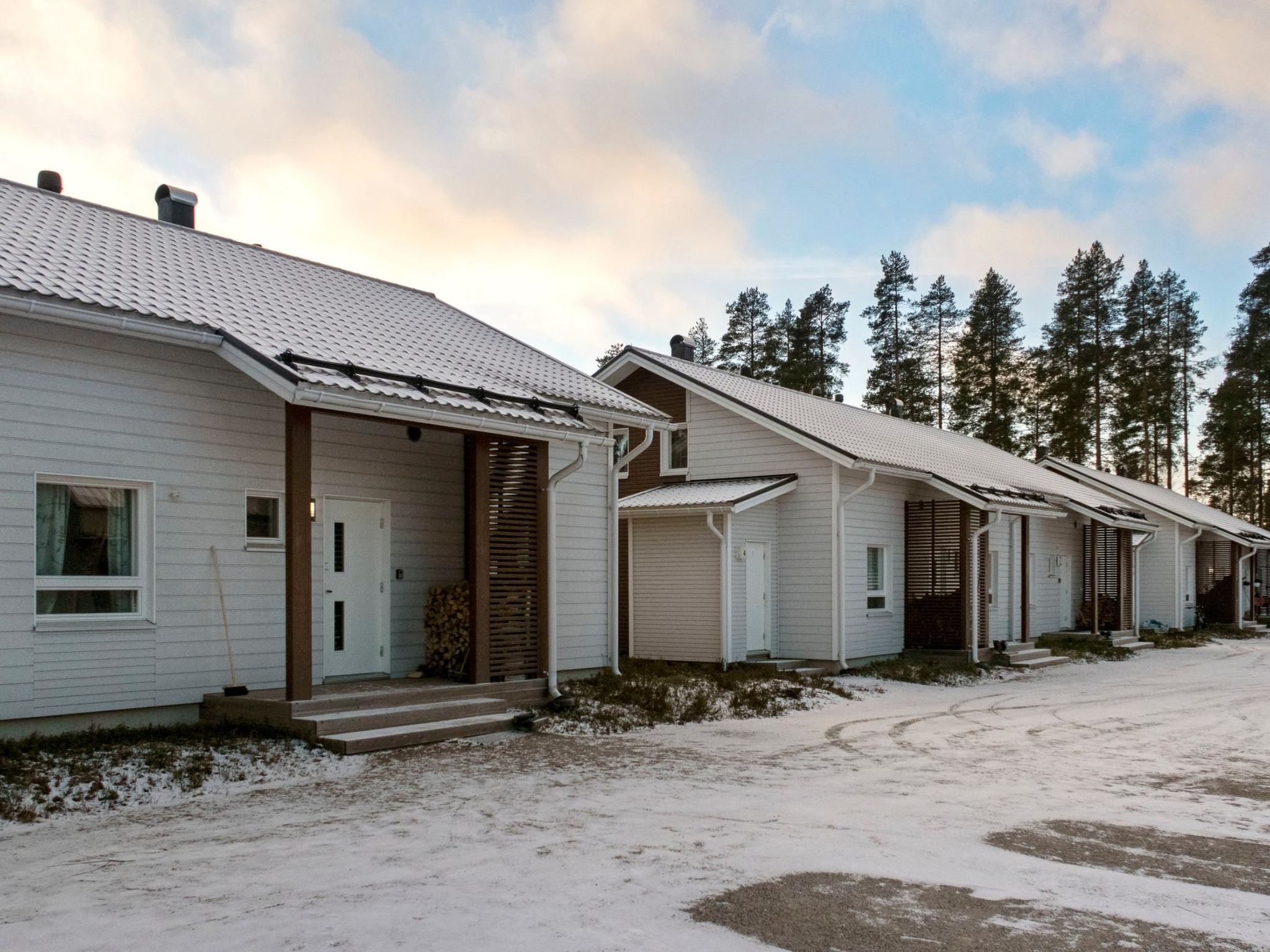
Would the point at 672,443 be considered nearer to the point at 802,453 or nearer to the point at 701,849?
the point at 802,453

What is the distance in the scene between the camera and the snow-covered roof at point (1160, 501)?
29.1 meters

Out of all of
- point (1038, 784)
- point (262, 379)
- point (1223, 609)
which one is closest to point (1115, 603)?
point (1223, 609)

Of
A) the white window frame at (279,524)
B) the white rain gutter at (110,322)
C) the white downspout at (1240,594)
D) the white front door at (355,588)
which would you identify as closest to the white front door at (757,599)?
the white front door at (355,588)

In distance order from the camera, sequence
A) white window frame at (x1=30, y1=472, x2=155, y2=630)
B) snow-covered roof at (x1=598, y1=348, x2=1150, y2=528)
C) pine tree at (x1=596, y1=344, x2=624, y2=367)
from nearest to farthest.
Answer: white window frame at (x1=30, y1=472, x2=155, y2=630)
snow-covered roof at (x1=598, y1=348, x2=1150, y2=528)
pine tree at (x1=596, y1=344, x2=624, y2=367)

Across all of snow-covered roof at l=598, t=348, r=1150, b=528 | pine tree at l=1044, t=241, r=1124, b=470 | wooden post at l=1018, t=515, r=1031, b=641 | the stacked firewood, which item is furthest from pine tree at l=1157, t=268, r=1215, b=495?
the stacked firewood

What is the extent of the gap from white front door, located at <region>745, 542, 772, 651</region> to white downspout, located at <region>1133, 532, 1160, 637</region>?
44.1ft

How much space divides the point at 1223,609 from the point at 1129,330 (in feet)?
51.1

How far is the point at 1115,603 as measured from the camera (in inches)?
1021

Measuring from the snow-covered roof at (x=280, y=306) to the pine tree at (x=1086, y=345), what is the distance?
34.6 metres

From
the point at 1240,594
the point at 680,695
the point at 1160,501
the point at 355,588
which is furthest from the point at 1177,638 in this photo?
the point at 355,588

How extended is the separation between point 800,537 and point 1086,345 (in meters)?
31.4

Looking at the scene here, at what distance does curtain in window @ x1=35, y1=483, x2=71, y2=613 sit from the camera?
8.66 metres

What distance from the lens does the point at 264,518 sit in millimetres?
10227

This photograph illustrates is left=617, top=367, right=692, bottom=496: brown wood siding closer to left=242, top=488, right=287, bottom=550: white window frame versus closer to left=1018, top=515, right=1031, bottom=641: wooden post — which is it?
left=1018, top=515, right=1031, bottom=641: wooden post
